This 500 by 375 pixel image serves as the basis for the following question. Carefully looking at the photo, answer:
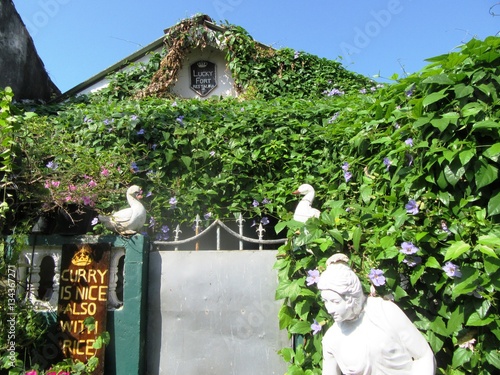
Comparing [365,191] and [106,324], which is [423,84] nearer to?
[365,191]

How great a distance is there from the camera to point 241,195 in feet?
12.5

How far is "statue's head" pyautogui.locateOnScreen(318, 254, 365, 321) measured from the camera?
170cm

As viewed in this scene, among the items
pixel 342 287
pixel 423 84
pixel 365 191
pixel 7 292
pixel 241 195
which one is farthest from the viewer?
pixel 241 195

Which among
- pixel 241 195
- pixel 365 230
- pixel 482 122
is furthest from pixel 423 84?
pixel 241 195

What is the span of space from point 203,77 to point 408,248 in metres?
5.39

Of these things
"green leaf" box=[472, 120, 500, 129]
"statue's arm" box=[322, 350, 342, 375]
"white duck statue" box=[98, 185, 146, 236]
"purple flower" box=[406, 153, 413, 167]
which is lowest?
"statue's arm" box=[322, 350, 342, 375]

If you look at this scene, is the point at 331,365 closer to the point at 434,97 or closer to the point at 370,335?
the point at 370,335

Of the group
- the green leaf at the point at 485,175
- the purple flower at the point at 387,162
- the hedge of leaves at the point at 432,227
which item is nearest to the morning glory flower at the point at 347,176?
the hedge of leaves at the point at 432,227

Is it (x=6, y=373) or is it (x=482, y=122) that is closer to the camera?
(x=482, y=122)

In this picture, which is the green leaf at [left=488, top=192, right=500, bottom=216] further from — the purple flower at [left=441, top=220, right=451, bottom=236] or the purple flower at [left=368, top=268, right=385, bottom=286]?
the purple flower at [left=368, top=268, right=385, bottom=286]

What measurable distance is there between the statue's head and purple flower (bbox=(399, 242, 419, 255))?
Result: 0.48 m

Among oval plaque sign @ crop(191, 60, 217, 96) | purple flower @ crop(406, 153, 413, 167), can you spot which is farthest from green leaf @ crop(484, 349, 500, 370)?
oval plaque sign @ crop(191, 60, 217, 96)

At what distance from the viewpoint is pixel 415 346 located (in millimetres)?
1669

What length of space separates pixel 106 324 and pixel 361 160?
2.19 meters
